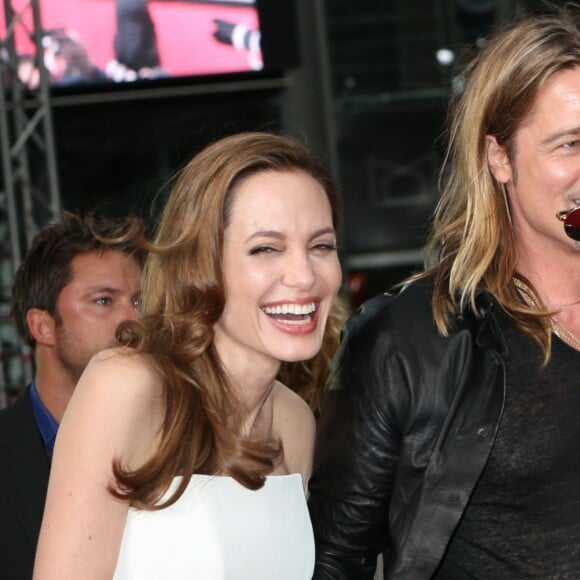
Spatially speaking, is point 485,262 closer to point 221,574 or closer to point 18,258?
point 221,574

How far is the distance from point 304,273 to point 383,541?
0.58m

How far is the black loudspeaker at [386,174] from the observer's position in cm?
983

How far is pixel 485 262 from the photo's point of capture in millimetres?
2295


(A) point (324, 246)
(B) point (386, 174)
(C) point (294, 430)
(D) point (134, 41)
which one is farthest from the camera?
(B) point (386, 174)

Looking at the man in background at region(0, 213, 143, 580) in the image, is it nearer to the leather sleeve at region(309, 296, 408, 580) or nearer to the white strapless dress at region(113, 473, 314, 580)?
the white strapless dress at region(113, 473, 314, 580)

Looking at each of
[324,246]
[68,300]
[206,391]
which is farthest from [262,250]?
[68,300]

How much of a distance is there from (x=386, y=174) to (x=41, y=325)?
21.8 feet

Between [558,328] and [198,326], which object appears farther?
[198,326]

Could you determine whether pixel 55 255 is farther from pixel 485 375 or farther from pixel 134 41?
pixel 134 41

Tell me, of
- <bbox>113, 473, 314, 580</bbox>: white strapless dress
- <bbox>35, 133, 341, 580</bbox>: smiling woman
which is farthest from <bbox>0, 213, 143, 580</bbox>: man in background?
<bbox>113, 473, 314, 580</bbox>: white strapless dress

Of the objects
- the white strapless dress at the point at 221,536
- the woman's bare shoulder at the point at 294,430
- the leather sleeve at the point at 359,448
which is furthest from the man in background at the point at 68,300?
the leather sleeve at the point at 359,448

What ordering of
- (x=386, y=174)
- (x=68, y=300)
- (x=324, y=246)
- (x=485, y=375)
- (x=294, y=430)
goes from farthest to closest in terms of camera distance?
(x=386, y=174), (x=68, y=300), (x=294, y=430), (x=324, y=246), (x=485, y=375)

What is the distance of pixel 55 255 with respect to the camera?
11.8ft

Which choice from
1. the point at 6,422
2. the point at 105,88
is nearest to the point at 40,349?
the point at 6,422
